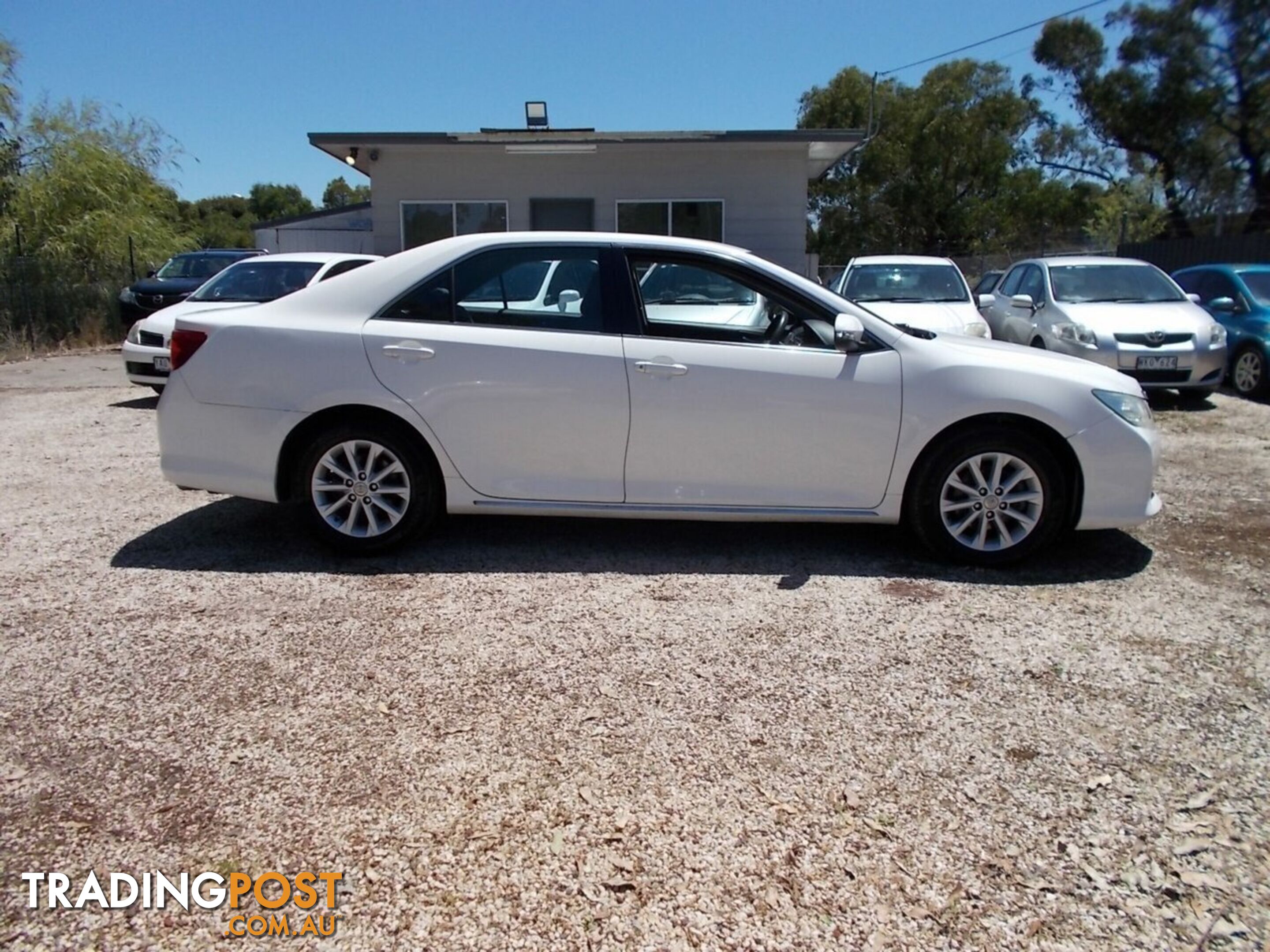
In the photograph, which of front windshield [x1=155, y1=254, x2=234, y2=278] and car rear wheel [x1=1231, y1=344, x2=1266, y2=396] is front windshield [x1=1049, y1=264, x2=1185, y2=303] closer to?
car rear wheel [x1=1231, y1=344, x2=1266, y2=396]

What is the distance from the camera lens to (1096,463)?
4.64 m

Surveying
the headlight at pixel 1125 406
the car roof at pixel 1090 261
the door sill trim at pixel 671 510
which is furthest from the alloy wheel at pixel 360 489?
the car roof at pixel 1090 261

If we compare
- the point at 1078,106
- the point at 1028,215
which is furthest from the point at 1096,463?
the point at 1028,215

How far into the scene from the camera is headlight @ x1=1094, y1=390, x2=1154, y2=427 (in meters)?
4.67

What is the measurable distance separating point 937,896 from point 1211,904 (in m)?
0.68

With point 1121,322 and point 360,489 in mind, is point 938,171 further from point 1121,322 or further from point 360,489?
point 360,489

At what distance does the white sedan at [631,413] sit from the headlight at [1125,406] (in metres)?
0.01

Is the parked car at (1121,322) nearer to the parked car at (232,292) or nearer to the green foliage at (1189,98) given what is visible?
the parked car at (232,292)

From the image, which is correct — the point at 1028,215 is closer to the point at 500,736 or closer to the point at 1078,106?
the point at 1078,106

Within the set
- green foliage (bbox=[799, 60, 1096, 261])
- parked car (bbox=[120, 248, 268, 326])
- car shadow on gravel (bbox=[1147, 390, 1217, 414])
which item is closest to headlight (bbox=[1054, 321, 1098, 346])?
car shadow on gravel (bbox=[1147, 390, 1217, 414])

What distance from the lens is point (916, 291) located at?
Answer: 438 inches

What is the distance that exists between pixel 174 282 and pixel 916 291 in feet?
39.9


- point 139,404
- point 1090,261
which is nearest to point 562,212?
point 139,404

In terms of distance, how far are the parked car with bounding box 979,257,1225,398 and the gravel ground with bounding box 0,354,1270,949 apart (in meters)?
4.84
